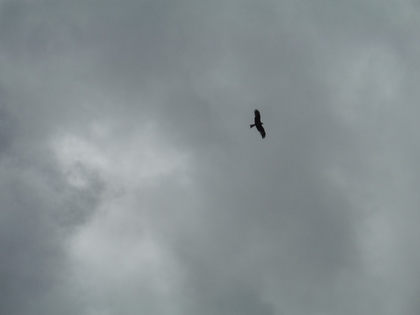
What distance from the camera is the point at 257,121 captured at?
8750 centimetres

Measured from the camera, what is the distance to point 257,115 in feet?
282

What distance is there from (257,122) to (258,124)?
2.36 ft

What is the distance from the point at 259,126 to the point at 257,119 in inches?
88.9

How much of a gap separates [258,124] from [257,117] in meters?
2.32

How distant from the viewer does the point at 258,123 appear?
88188 millimetres

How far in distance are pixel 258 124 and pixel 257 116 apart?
2.73 m

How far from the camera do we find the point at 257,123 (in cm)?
8806

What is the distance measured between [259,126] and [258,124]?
61 cm

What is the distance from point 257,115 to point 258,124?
9.87 feet

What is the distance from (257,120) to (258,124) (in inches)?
53.3

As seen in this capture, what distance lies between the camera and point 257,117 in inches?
3406

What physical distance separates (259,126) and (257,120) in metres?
1.94

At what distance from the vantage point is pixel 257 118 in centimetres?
8675

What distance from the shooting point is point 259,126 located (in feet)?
Result: 291
